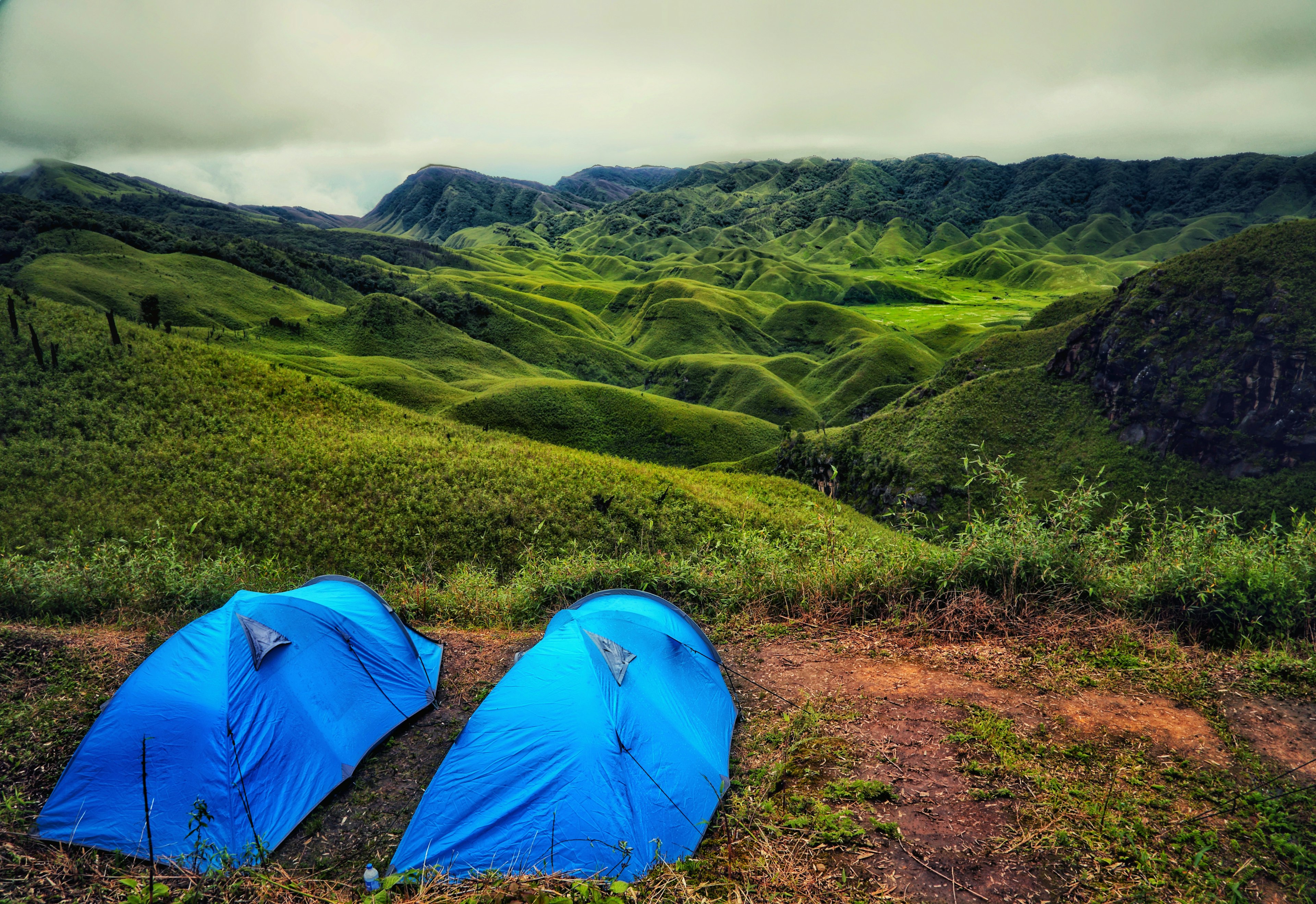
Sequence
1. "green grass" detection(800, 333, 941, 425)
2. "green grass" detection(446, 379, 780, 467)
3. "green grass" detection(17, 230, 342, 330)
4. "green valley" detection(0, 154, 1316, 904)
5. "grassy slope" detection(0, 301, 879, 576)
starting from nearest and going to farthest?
"green valley" detection(0, 154, 1316, 904)
"grassy slope" detection(0, 301, 879, 576)
"green grass" detection(446, 379, 780, 467)
"green grass" detection(17, 230, 342, 330)
"green grass" detection(800, 333, 941, 425)

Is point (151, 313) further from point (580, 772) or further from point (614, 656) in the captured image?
point (580, 772)

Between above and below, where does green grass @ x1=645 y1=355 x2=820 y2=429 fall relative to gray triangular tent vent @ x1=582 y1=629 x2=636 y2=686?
below

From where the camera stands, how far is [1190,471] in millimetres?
35438

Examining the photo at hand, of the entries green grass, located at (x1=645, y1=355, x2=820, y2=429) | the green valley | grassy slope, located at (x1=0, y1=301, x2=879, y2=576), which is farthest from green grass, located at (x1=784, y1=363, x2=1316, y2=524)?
green grass, located at (x1=645, y1=355, x2=820, y2=429)

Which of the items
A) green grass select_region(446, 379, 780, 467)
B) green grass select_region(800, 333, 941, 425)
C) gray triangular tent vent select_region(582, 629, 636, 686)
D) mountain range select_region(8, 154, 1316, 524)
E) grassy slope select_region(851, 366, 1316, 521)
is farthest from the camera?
green grass select_region(800, 333, 941, 425)

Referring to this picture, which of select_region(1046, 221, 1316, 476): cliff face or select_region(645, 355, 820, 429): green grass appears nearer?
select_region(1046, 221, 1316, 476): cliff face

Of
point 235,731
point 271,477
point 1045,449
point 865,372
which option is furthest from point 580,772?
point 865,372

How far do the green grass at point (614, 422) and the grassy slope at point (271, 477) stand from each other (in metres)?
17.6

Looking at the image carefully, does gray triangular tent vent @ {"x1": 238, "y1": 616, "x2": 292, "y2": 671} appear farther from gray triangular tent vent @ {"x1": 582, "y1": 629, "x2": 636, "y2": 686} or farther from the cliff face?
the cliff face

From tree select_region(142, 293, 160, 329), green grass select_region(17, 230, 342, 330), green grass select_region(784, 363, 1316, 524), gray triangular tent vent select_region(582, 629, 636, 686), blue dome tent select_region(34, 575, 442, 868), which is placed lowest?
green grass select_region(784, 363, 1316, 524)

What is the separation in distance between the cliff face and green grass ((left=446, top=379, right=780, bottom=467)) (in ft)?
94.3

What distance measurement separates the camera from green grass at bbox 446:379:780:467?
47.3 meters

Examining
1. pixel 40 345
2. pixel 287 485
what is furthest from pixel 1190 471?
pixel 40 345

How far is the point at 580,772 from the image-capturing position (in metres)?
5.46
